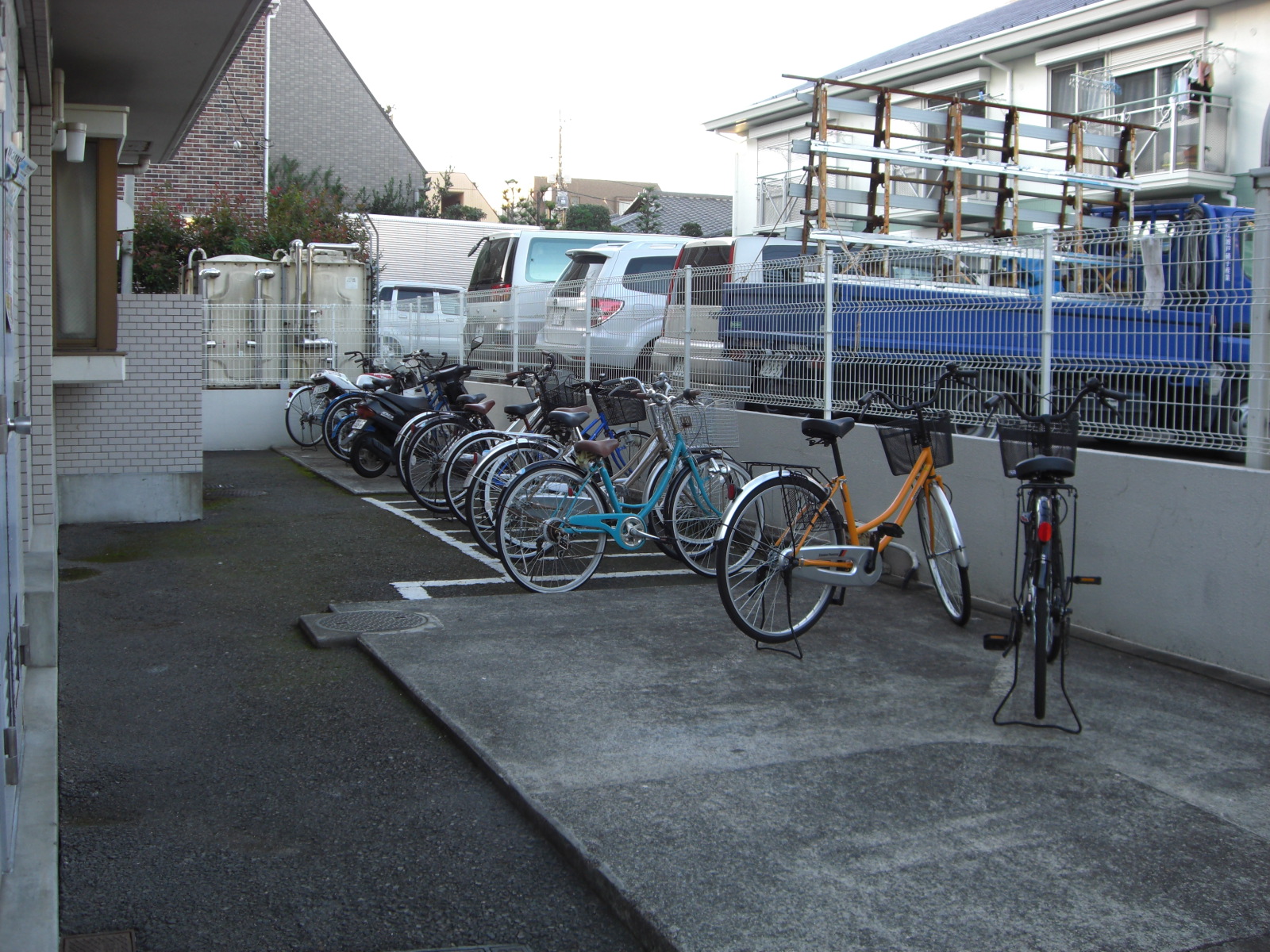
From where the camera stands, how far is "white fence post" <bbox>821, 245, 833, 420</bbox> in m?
7.49

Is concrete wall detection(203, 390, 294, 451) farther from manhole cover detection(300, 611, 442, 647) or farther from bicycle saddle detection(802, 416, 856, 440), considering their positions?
bicycle saddle detection(802, 416, 856, 440)

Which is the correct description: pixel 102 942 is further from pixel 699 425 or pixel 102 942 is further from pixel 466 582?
pixel 699 425

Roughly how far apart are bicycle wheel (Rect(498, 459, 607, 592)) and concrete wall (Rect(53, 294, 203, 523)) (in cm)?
398

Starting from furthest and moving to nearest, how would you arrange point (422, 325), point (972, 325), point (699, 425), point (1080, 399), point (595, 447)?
point (422, 325) → point (699, 425) → point (972, 325) → point (595, 447) → point (1080, 399)

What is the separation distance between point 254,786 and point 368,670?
130 centimetres

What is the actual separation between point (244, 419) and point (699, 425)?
31.3ft

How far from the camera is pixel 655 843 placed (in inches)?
134

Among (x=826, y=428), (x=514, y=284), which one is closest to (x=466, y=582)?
(x=826, y=428)

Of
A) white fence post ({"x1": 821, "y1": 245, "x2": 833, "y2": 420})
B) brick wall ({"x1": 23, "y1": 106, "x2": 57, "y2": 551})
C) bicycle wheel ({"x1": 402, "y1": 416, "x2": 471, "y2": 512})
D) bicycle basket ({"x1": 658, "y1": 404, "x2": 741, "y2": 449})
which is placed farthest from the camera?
bicycle wheel ({"x1": 402, "y1": 416, "x2": 471, "y2": 512})

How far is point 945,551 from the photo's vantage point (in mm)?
6121

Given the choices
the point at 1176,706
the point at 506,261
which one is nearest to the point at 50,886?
the point at 1176,706

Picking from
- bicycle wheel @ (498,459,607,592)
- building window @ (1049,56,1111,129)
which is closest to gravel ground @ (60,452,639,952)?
bicycle wheel @ (498,459,607,592)

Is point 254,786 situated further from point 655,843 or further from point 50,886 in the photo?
point 655,843

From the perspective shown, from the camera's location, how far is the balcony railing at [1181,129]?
17141mm
